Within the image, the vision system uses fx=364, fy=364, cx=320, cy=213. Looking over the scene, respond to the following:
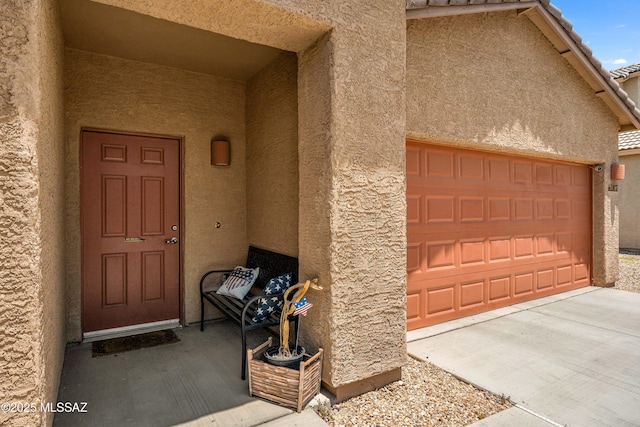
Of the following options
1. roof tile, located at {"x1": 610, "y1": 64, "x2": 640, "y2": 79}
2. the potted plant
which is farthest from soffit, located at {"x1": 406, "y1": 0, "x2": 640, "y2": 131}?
roof tile, located at {"x1": 610, "y1": 64, "x2": 640, "y2": 79}

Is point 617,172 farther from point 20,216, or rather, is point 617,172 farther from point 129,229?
point 20,216

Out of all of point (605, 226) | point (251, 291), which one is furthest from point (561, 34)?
point (251, 291)

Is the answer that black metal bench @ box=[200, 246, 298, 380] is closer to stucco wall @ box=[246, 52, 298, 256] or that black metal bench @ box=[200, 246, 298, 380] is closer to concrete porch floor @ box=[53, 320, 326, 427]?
stucco wall @ box=[246, 52, 298, 256]

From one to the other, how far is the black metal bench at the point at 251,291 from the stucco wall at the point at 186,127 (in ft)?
0.66

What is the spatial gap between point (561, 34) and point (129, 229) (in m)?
6.82

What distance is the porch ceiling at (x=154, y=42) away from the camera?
11.5 ft

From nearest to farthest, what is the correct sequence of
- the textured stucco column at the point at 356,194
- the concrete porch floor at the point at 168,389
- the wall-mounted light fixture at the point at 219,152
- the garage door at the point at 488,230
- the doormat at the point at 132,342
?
the concrete porch floor at the point at 168,389 < the textured stucco column at the point at 356,194 < the doormat at the point at 132,342 < the garage door at the point at 488,230 < the wall-mounted light fixture at the point at 219,152

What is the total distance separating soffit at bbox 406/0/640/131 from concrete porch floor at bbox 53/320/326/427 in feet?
12.9

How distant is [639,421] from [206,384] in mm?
3445

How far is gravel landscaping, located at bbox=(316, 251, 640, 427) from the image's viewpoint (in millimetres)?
2779

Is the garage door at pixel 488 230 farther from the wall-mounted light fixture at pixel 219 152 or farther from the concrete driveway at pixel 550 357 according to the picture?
the wall-mounted light fixture at pixel 219 152

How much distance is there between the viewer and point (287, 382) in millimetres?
2840

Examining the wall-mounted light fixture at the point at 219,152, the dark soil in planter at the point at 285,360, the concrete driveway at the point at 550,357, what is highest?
the wall-mounted light fixture at the point at 219,152

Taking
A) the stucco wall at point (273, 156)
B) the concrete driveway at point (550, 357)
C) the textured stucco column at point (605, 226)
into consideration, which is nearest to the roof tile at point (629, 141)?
the textured stucco column at point (605, 226)
